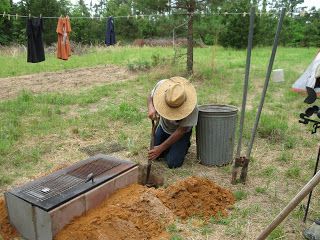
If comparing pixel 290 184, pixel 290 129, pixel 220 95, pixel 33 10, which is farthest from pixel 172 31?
pixel 33 10

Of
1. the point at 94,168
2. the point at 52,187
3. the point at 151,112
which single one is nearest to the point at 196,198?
the point at 94,168

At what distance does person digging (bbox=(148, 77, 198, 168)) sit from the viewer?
4469 mm

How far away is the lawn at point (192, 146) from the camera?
3680 millimetres

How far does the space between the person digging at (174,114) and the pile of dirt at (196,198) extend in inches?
28.1

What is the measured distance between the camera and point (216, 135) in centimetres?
476

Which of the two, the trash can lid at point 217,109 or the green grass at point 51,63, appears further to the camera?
the green grass at point 51,63

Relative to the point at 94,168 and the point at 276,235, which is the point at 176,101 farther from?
the point at 276,235

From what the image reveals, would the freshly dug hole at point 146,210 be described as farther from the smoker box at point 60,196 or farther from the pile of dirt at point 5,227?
the pile of dirt at point 5,227

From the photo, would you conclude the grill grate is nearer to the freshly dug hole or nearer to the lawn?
the freshly dug hole

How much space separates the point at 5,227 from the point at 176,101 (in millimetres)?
2235

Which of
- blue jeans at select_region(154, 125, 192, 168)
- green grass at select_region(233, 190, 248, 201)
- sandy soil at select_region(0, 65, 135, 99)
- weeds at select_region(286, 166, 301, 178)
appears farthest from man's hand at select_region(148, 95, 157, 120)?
sandy soil at select_region(0, 65, 135, 99)

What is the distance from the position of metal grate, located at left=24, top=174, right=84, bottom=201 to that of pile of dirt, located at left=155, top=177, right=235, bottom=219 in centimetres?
88

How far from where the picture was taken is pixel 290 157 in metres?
5.19

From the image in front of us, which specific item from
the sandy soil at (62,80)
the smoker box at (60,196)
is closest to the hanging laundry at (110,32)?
the sandy soil at (62,80)
